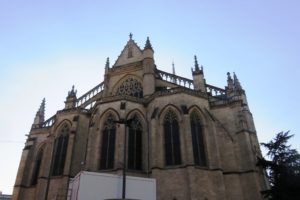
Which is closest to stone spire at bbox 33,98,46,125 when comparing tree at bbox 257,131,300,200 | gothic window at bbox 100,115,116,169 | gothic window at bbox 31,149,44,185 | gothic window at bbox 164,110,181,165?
gothic window at bbox 31,149,44,185

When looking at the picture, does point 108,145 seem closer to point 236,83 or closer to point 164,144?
point 164,144

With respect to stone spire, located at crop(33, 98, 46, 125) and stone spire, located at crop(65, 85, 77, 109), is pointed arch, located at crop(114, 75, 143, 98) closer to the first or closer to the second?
stone spire, located at crop(65, 85, 77, 109)

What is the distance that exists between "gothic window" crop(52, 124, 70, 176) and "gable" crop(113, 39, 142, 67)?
364 inches

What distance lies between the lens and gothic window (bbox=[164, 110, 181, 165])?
20.2 metres

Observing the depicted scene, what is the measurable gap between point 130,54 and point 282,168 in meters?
18.5

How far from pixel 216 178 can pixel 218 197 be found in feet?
4.09

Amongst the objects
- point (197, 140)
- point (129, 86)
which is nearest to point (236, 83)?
point (197, 140)

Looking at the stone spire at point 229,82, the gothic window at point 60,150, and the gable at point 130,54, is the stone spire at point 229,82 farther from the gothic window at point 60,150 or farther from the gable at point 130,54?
the gothic window at point 60,150

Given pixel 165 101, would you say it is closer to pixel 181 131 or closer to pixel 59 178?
pixel 181 131

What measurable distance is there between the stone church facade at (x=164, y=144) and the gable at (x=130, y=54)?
9.11 ft

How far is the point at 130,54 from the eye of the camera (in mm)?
30609

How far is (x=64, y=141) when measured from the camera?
24641 millimetres

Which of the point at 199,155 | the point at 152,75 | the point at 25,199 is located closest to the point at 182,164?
the point at 199,155

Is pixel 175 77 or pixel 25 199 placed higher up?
pixel 175 77
